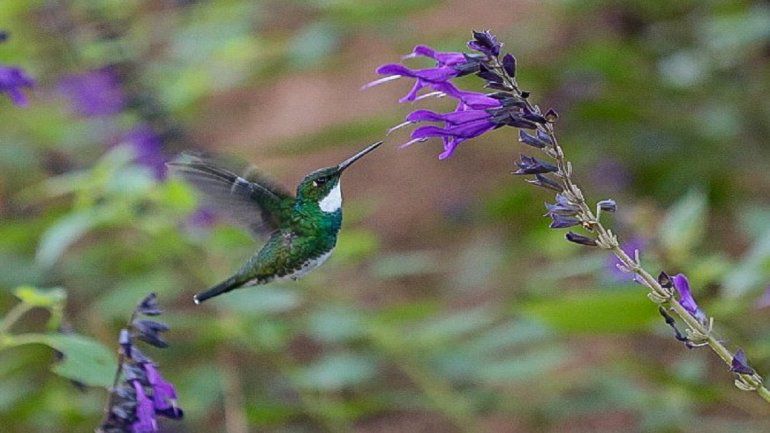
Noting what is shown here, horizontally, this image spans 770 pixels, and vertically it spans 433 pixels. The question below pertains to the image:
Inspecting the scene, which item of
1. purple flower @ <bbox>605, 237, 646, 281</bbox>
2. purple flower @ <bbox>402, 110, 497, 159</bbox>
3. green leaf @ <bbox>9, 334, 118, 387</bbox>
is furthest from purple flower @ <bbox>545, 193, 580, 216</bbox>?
purple flower @ <bbox>605, 237, 646, 281</bbox>

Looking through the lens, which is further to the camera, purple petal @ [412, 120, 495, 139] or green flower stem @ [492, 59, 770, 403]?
purple petal @ [412, 120, 495, 139]

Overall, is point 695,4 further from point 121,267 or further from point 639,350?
point 121,267

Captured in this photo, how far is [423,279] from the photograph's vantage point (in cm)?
601

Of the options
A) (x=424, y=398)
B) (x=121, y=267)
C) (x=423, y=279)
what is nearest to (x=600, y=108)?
(x=423, y=279)

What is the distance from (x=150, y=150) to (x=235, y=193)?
1878 millimetres

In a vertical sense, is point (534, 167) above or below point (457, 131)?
below

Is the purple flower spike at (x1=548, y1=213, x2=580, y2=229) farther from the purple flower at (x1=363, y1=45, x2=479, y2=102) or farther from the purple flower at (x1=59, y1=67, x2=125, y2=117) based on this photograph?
the purple flower at (x1=59, y1=67, x2=125, y2=117)

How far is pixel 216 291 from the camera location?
1.91 metres

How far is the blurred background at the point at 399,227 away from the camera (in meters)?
3.34

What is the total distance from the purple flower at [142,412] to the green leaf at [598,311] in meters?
1.23

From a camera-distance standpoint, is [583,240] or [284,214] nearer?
[583,240]

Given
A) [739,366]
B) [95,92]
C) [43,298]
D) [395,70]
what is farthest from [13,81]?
[95,92]

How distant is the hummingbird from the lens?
1.99m

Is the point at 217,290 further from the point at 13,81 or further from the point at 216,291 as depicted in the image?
the point at 13,81
